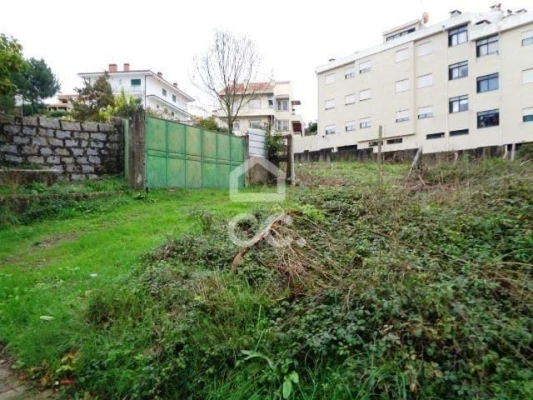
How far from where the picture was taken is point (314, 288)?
3053mm

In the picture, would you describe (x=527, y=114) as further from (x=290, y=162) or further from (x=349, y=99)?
(x=290, y=162)

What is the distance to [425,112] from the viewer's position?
26.0 meters

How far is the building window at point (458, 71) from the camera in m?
24.2

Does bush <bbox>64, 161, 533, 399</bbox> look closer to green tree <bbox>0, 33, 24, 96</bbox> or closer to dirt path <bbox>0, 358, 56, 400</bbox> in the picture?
dirt path <bbox>0, 358, 56, 400</bbox>

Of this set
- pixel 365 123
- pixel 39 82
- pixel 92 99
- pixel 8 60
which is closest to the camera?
pixel 8 60

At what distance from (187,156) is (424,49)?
2221 cm

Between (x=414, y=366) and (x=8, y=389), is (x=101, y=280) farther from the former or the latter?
(x=414, y=366)

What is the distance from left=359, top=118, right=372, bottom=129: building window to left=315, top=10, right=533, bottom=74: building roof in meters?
4.83

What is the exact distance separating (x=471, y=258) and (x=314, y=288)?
52.5 inches


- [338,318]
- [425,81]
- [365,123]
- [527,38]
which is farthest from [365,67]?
[338,318]

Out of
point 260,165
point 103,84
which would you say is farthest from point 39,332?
point 103,84

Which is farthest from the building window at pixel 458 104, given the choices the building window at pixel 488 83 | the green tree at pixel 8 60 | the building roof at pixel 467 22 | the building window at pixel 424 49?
the green tree at pixel 8 60

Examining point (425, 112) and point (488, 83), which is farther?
point (425, 112)

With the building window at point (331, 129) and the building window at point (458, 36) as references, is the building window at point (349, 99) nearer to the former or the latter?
the building window at point (331, 129)
